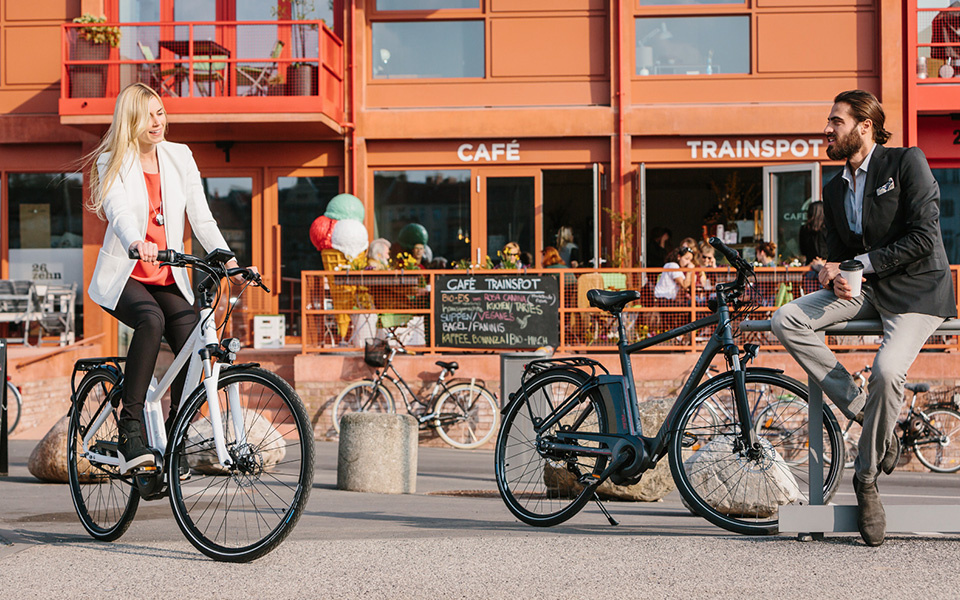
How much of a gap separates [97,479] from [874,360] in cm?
366

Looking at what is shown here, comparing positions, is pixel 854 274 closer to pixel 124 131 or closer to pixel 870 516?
pixel 870 516

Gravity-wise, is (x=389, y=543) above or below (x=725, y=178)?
below

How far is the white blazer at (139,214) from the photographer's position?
4.84 meters

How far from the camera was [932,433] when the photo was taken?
13250mm

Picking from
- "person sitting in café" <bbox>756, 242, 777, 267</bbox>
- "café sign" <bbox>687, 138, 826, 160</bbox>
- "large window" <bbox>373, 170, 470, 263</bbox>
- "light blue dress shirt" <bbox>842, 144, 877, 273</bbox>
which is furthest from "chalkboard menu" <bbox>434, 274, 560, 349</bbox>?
"light blue dress shirt" <bbox>842, 144, 877, 273</bbox>

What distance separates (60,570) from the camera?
13.9ft

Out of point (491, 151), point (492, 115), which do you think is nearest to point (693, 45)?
point (492, 115)

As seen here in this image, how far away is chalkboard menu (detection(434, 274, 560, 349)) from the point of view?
1320 cm

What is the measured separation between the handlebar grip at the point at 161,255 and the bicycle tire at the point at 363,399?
8.56 m

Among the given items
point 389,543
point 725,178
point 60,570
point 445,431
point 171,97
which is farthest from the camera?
point 725,178

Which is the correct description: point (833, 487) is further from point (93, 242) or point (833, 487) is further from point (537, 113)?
point (93, 242)

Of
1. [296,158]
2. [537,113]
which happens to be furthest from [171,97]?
[537,113]

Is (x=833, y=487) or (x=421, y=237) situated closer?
(x=833, y=487)

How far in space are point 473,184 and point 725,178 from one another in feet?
13.3
